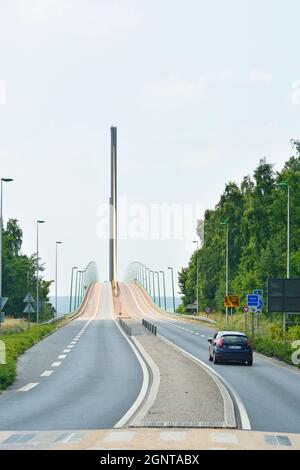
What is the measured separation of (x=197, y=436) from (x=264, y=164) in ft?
273

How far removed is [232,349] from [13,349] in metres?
10.0

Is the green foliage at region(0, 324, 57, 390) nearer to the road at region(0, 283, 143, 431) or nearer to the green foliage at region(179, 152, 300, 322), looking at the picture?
the road at region(0, 283, 143, 431)

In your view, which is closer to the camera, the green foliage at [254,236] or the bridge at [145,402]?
the bridge at [145,402]

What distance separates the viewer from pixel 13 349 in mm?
42281

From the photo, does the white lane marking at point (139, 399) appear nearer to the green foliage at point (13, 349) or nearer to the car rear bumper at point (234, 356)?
the car rear bumper at point (234, 356)

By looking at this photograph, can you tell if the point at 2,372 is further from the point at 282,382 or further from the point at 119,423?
the point at 119,423

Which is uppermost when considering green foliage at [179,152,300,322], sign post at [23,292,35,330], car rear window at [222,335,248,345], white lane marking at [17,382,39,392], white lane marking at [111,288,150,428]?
green foliage at [179,152,300,322]

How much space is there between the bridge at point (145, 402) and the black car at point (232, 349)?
843mm

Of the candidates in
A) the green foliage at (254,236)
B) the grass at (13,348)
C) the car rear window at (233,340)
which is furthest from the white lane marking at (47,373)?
the green foliage at (254,236)

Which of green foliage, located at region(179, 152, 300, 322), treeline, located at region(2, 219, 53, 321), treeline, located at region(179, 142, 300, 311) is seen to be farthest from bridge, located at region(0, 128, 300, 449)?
treeline, located at region(2, 219, 53, 321)

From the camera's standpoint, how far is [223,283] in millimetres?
116938

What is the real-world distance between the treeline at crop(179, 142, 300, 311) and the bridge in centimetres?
3986

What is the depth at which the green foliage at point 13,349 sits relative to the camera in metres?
29.2

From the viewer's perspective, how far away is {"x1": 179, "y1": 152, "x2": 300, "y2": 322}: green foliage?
86.1 m
